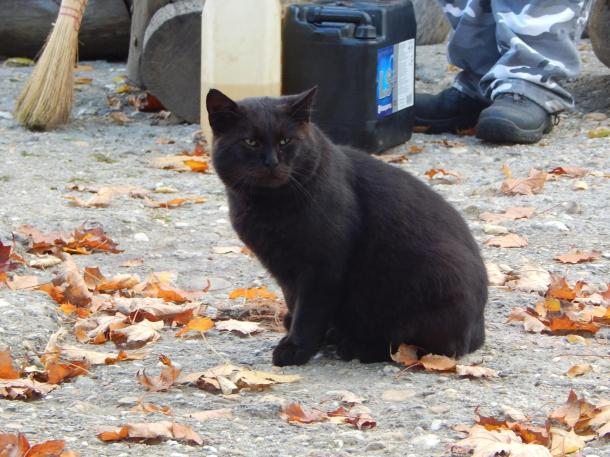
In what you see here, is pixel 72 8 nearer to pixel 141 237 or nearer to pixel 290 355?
pixel 141 237

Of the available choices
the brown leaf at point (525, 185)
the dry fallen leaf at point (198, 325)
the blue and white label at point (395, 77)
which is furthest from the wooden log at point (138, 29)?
the dry fallen leaf at point (198, 325)

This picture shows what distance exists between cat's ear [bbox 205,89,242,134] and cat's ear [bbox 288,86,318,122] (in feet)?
0.52

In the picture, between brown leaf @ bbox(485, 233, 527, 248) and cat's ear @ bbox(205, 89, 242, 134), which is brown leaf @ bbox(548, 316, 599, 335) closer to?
brown leaf @ bbox(485, 233, 527, 248)

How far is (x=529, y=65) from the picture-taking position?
235 inches

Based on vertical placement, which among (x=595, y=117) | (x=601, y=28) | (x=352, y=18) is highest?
(x=352, y=18)

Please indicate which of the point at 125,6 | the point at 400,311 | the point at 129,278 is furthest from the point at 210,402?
the point at 125,6

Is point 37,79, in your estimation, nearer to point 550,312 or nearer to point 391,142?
point 391,142

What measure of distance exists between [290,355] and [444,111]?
3608 millimetres

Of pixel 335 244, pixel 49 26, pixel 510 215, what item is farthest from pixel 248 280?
pixel 49 26

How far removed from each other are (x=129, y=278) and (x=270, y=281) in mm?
541

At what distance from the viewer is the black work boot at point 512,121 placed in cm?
577

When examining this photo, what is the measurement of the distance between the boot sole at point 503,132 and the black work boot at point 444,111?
449 millimetres

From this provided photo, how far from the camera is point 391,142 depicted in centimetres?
580

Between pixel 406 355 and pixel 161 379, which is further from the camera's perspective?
pixel 406 355
